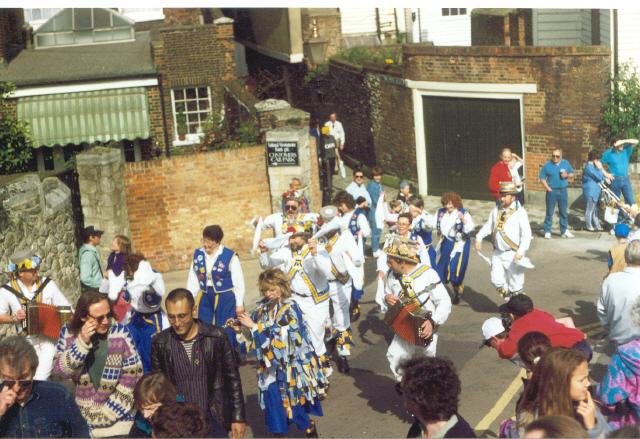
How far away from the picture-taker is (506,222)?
402 inches

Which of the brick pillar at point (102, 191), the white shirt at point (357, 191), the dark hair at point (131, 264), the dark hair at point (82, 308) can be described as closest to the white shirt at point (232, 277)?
the dark hair at point (131, 264)

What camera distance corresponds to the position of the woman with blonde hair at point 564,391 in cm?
423

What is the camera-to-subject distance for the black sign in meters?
14.4

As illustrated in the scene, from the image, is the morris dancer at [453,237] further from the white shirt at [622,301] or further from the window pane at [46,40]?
the window pane at [46,40]

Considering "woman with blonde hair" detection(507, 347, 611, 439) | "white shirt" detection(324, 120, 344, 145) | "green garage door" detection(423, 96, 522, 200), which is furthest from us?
"white shirt" detection(324, 120, 344, 145)

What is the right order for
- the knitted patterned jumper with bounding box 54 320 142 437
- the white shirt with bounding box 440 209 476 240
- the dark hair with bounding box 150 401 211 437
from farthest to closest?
the white shirt with bounding box 440 209 476 240
the knitted patterned jumper with bounding box 54 320 142 437
the dark hair with bounding box 150 401 211 437

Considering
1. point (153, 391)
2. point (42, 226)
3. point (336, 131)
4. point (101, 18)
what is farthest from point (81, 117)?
point (153, 391)

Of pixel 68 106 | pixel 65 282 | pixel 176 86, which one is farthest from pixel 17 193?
pixel 176 86

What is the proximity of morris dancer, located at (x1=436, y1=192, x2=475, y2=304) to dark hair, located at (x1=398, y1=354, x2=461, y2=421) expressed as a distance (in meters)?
6.58

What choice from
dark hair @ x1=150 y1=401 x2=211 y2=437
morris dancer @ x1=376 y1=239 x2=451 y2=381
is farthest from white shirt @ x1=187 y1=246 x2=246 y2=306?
dark hair @ x1=150 y1=401 x2=211 y2=437

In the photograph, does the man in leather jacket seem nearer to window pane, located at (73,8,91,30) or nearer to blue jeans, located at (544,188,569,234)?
blue jeans, located at (544,188,569,234)

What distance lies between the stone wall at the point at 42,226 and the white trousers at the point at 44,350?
7.89ft

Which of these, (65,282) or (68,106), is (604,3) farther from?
(68,106)

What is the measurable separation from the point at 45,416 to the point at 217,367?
151 centimetres
